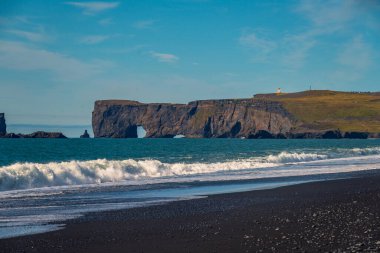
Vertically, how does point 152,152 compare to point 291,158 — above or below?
above

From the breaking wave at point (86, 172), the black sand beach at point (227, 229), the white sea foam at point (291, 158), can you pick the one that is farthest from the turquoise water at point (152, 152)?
the black sand beach at point (227, 229)

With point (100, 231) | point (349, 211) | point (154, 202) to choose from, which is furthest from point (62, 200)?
point (349, 211)

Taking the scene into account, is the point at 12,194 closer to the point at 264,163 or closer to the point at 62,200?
the point at 62,200

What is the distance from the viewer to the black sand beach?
1161 cm

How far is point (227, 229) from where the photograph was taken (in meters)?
13.8

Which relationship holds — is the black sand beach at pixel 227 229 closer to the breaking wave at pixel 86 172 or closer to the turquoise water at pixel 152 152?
the breaking wave at pixel 86 172

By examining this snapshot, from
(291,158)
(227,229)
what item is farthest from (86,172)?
(291,158)

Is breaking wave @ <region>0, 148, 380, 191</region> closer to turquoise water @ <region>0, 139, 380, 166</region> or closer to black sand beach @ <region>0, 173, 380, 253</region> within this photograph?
black sand beach @ <region>0, 173, 380, 253</region>

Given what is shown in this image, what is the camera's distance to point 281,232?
42.4 ft

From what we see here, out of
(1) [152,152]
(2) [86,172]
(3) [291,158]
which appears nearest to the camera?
(2) [86,172]

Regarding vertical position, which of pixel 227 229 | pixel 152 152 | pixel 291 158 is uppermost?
pixel 152 152

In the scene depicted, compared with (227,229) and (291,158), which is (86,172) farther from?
(291,158)

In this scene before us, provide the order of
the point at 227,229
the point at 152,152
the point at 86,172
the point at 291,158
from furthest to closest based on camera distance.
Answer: the point at 152,152 → the point at 291,158 → the point at 86,172 → the point at 227,229

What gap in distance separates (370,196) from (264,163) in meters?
30.5
